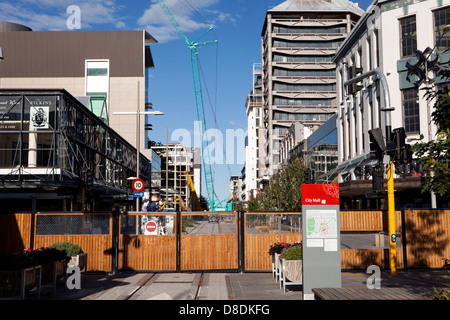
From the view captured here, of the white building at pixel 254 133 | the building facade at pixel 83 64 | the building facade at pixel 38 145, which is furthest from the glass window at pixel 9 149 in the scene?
the white building at pixel 254 133

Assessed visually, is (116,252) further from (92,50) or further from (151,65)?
(151,65)

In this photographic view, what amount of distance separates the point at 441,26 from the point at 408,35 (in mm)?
2365

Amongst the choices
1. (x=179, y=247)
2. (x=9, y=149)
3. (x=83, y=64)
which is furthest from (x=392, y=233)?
(x=83, y=64)

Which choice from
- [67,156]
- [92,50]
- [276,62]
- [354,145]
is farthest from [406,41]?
[276,62]

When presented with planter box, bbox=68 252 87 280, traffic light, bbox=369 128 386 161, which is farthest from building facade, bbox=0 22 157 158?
traffic light, bbox=369 128 386 161

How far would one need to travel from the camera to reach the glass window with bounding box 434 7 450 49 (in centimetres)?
3338

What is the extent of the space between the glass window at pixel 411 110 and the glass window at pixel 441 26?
11.3 feet

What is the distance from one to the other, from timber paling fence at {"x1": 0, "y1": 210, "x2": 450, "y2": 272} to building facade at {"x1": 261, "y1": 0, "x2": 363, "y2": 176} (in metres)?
88.8

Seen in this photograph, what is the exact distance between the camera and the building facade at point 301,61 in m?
107

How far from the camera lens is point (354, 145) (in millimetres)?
44094

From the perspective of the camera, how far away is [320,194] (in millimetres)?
11727

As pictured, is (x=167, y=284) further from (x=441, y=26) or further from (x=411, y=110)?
(x=441, y=26)
